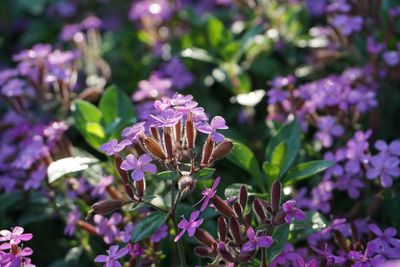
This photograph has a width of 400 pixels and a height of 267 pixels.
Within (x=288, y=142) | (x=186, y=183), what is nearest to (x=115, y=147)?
(x=186, y=183)

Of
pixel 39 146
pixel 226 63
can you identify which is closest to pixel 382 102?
pixel 226 63

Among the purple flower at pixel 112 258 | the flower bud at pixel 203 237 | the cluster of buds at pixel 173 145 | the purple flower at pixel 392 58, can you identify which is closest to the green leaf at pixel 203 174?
the cluster of buds at pixel 173 145

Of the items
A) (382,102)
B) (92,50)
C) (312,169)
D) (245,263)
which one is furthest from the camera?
(92,50)

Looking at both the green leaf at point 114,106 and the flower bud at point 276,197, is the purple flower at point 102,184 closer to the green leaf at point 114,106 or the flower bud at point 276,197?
the green leaf at point 114,106

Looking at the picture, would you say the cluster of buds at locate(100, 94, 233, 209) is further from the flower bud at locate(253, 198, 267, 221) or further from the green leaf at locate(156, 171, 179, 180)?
the flower bud at locate(253, 198, 267, 221)

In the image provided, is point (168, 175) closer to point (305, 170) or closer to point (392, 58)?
point (305, 170)

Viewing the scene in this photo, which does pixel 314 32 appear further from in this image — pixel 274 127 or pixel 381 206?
pixel 381 206
